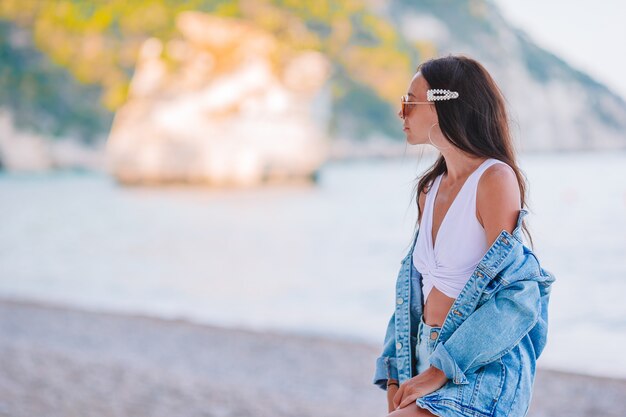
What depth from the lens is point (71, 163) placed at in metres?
32.2

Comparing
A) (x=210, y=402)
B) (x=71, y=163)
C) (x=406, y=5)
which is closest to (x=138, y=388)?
(x=210, y=402)

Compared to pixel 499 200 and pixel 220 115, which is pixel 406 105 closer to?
pixel 499 200

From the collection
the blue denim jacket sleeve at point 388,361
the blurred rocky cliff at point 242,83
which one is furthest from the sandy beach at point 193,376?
the blurred rocky cliff at point 242,83

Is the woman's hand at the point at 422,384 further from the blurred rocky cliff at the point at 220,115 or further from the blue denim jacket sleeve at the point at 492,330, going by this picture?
the blurred rocky cliff at the point at 220,115

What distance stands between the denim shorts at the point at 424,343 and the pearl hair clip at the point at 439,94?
0.28m

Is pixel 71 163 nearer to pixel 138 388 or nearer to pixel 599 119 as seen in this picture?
pixel 599 119

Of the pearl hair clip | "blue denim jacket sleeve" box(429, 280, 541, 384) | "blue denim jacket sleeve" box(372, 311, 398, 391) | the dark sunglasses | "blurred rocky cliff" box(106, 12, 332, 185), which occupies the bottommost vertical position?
"blurred rocky cliff" box(106, 12, 332, 185)

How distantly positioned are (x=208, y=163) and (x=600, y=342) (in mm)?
19776

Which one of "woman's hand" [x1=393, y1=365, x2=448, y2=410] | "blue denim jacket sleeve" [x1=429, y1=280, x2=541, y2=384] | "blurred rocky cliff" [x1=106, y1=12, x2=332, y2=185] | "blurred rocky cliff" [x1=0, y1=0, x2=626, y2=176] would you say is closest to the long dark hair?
"blue denim jacket sleeve" [x1=429, y1=280, x2=541, y2=384]

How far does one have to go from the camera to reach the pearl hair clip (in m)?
0.99

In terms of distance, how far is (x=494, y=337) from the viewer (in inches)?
35.9

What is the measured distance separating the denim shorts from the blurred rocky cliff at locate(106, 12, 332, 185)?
2192 centimetres

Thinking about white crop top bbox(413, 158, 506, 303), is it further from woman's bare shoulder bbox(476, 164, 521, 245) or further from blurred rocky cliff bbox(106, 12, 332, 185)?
blurred rocky cliff bbox(106, 12, 332, 185)

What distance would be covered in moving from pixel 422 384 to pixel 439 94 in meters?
0.35
